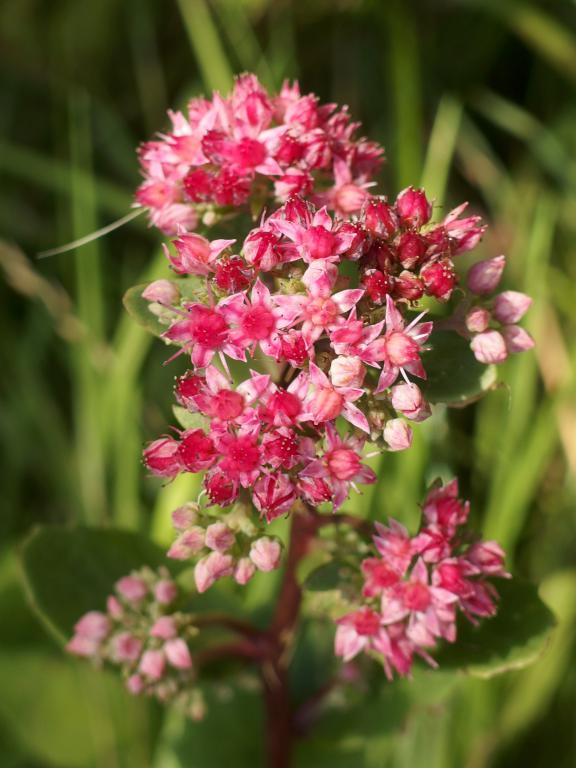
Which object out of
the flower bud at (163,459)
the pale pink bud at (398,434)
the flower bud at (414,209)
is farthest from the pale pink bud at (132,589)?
the flower bud at (414,209)

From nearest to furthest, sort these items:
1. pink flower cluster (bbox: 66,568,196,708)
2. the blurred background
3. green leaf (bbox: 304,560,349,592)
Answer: green leaf (bbox: 304,560,349,592) → pink flower cluster (bbox: 66,568,196,708) → the blurred background

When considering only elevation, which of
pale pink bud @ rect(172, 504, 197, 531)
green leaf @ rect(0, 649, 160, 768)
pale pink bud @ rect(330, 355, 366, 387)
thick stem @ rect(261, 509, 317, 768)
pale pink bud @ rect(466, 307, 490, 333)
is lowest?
green leaf @ rect(0, 649, 160, 768)

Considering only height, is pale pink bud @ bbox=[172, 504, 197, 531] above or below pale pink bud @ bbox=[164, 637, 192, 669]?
above

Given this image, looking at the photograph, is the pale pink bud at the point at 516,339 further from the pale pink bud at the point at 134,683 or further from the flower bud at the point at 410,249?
the pale pink bud at the point at 134,683

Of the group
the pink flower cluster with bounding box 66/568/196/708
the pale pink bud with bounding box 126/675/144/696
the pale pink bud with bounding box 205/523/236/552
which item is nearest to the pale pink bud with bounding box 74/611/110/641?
the pink flower cluster with bounding box 66/568/196/708

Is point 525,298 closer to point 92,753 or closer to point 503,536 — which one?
point 503,536

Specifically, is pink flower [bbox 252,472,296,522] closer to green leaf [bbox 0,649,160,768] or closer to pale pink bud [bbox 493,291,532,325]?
pale pink bud [bbox 493,291,532,325]

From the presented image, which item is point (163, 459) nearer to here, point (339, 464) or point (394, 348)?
point (339, 464)
